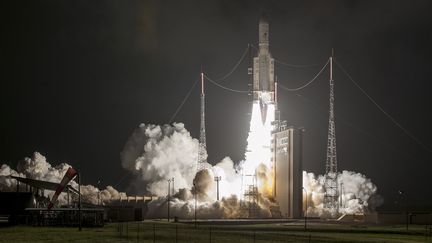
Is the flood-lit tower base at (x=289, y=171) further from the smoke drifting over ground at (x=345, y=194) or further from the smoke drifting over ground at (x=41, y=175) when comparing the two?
the smoke drifting over ground at (x=41, y=175)

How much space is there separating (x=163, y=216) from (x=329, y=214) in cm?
2817

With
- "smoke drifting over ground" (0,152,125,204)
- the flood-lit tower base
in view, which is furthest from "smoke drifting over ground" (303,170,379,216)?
"smoke drifting over ground" (0,152,125,204)

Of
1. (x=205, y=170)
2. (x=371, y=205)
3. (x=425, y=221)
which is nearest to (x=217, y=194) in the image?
(x=205, y=170)

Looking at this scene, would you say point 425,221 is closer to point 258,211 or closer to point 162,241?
point 258,211

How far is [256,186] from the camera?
12369cm

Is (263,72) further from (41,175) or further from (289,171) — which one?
(41,175)

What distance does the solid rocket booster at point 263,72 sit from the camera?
416 ft

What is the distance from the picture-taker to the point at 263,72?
127312 millimetres

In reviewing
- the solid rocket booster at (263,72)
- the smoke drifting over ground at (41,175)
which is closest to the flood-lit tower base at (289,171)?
the solid rocket booster at (263,72)

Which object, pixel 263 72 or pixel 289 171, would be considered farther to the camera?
pixel 263 72

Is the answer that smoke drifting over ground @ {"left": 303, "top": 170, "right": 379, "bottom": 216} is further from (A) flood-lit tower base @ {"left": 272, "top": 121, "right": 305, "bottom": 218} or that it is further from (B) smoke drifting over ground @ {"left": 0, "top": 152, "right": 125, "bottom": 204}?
(B) smoke drifting over ground @ {"left": 0, "top": 152, "right": 125, "bottom": 204}

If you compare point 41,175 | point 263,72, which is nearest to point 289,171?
point 263,72

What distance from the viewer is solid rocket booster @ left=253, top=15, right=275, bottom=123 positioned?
127 meters

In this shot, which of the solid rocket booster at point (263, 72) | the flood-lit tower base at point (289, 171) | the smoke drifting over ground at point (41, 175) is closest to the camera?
the flood-lit tower base at point (289, 171)
